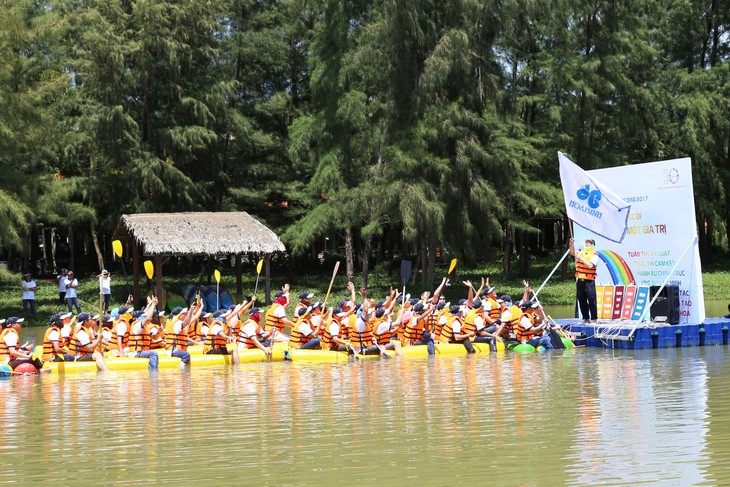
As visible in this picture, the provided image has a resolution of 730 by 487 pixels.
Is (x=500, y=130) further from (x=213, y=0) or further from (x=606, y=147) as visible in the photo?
(x=213, y=0)

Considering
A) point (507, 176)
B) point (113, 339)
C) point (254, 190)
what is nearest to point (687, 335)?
point (113, 339)

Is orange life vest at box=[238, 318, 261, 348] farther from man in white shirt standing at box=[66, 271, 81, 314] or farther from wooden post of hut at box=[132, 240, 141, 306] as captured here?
man in white shirt standing at box=[66, 271, 81, 314]

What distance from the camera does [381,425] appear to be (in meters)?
11.9

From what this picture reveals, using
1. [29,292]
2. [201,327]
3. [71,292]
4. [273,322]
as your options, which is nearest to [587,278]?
[273,322]

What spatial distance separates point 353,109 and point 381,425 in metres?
24.3

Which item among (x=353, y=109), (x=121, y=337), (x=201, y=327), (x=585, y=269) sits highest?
(x=353, y=109)

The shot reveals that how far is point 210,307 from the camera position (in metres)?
30.6

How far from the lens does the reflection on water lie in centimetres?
958

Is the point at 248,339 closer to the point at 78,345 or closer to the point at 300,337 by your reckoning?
the point at 300,337

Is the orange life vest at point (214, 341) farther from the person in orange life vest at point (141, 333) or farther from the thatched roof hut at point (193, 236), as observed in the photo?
the thatched roof hut at point (193, 236)

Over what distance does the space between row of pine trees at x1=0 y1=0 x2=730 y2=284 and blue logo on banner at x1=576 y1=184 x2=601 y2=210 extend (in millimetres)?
11204

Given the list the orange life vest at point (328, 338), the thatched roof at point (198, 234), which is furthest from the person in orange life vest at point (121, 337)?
the thatched roof at point (198, 234)

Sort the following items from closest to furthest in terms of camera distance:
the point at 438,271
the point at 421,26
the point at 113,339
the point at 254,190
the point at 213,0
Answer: the point at 113,339 < the point at 421,26 < the point at 213,0 < the point at 254,190 < the point at 438,271

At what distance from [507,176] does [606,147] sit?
6.98 meters
